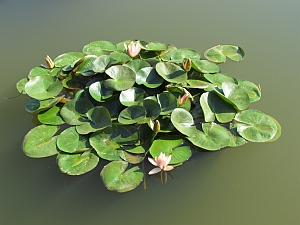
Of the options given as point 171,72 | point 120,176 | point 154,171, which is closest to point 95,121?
point 120,176

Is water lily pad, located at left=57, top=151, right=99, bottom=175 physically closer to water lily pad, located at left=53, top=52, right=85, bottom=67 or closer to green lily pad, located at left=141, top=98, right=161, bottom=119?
green lily pad, located at left=141, top=98, right=161, bottom=119

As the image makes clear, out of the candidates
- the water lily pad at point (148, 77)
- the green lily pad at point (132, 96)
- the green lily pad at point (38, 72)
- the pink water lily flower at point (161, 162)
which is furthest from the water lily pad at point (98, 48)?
the pink water lily flower at point (161, 162)

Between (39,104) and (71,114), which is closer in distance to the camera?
(71,114)

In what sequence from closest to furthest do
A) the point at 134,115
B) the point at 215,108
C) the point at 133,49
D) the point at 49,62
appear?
the point at 134,115 → the point at 215,108 → the point at 133,49 → the point at 49,62

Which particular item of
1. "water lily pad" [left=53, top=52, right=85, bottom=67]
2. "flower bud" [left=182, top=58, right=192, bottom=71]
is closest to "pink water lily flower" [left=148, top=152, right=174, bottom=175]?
"flower bud" [left=182, top=58, right=192, bottom=71]

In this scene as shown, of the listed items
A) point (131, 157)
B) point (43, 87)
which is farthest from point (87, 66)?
point (131, 157)

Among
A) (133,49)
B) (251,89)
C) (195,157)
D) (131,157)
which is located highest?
(133,49)

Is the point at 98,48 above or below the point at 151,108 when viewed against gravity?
above

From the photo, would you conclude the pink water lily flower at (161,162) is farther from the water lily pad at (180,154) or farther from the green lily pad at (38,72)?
the green lily pad at (38,72)

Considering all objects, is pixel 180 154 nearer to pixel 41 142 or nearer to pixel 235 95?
pixel 235 95

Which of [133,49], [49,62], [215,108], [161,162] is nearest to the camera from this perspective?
[161,162]
